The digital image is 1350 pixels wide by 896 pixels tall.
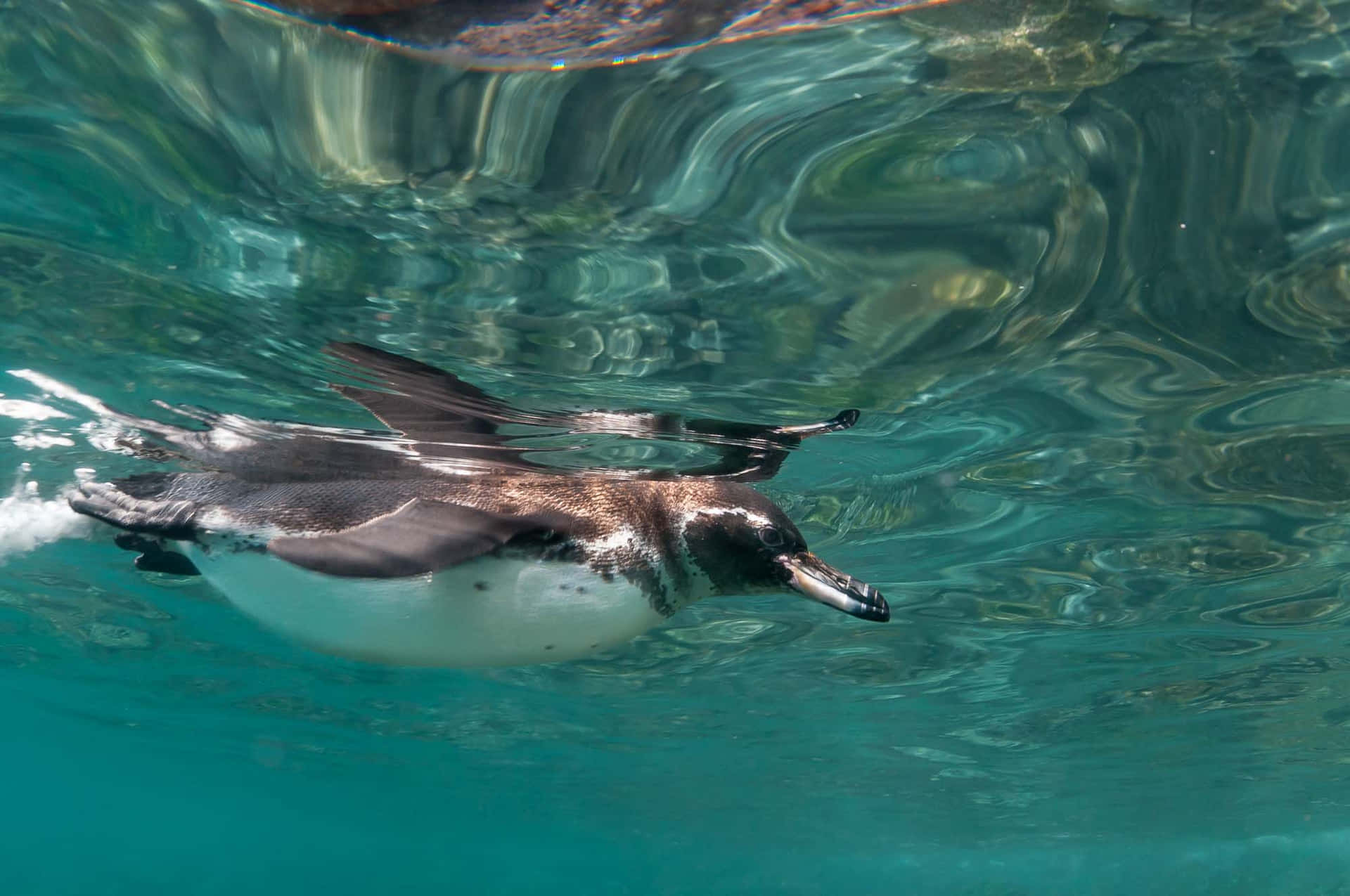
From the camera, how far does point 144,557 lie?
543 cm

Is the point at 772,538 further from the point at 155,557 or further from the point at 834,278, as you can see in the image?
the point at 155,557

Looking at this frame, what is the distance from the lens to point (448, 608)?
4527 millimetres

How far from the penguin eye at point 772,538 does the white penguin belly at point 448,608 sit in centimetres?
80

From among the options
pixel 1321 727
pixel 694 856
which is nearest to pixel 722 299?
pixel 1321 727

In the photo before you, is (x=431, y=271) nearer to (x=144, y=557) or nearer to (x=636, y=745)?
(x=144, y=557)

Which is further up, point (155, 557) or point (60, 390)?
point (60, 390)

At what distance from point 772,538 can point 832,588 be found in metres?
0.60

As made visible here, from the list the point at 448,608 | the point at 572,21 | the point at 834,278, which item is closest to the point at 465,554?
the point at 448,608

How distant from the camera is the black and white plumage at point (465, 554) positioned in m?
4.40

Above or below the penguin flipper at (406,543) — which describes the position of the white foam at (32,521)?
below

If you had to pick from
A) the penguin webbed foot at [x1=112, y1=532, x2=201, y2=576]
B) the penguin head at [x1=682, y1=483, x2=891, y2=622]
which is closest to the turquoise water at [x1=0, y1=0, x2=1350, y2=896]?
the penguin head at [x1=682, y1=483, x2=891, y2=622]

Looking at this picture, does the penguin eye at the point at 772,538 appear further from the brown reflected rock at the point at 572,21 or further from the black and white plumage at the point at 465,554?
the brown reflected rock at the point at 572,21

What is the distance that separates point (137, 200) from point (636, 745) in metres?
23.2

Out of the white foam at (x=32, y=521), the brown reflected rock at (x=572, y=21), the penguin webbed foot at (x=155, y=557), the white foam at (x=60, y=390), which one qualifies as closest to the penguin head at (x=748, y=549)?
the brown reflected rock at (x=572, y=21)
